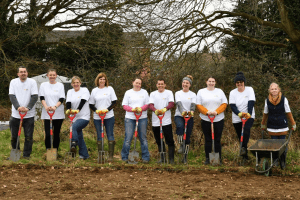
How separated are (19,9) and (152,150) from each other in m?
9.06

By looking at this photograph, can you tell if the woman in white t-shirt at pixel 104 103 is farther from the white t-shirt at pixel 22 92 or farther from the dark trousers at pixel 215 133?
the dark trousers at pixel 215 133

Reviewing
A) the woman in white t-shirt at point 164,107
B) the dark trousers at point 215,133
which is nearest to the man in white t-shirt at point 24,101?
the woman in white t-shirt at point 164,107

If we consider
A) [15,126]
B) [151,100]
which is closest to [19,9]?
[15,126]

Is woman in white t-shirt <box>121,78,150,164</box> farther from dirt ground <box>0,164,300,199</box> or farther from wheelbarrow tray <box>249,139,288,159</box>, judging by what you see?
wheelbarrow tray <box>249,139,288,159</box>

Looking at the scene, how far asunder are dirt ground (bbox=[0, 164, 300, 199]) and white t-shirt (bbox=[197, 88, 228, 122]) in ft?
3.53

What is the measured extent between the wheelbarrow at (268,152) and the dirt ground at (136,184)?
0.18m

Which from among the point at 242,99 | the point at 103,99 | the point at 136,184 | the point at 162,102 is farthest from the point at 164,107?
the point at 136,184

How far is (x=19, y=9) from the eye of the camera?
46.1ft

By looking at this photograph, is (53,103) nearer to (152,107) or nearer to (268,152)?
(152,107)

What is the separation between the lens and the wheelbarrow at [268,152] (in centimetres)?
565

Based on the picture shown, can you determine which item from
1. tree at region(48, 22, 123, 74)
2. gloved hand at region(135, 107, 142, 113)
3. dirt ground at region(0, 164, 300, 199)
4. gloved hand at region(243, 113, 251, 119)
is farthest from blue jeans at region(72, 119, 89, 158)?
tree at region(48, 22, 123, 74)

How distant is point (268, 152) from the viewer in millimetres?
5656

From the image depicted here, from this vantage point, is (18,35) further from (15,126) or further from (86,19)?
(15,126)

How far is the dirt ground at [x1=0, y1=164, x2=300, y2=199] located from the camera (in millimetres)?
4648
